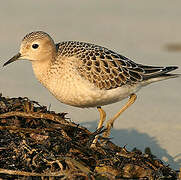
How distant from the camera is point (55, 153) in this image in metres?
4.86

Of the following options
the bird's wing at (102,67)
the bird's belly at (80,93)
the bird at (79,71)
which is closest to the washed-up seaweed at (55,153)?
the bird's belly at (80,93)

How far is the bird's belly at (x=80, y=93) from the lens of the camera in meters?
5.68

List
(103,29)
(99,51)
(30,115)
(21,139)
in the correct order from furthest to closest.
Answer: (103,29) → (99,51) → (30,115) → (21,139)

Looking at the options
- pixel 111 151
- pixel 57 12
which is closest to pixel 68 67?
pixel 111 151

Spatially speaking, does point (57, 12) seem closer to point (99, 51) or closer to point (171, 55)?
point (171, 55)

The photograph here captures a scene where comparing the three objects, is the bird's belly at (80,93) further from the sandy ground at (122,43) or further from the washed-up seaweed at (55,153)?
the sandy ground at (122,43)

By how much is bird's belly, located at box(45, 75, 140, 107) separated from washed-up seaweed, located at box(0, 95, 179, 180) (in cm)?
22

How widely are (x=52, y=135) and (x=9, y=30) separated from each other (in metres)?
6.34

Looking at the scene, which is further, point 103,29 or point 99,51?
point 103,29

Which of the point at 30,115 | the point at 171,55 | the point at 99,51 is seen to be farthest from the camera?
the point at 171,55

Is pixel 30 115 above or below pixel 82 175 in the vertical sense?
above

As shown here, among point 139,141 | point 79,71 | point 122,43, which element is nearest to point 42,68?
point 79,71

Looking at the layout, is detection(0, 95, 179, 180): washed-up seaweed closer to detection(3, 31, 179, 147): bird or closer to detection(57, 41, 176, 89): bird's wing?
detection(3, 31, 179, 147): bird

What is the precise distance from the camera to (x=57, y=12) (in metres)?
12.6
